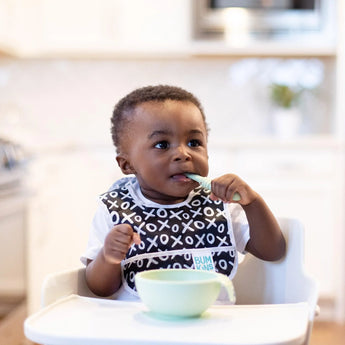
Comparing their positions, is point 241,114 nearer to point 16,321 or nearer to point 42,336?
point 16,321

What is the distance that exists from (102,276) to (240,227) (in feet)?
0.91

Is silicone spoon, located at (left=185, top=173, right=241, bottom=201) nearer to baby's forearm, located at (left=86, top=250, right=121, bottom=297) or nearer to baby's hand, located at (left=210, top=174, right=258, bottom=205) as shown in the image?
baby's hand, located at (left=210, top=174, right=258, bottom=205)

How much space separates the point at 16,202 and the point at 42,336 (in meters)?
1.55

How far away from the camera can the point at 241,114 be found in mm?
3535

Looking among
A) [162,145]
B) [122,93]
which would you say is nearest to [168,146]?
[162,145]

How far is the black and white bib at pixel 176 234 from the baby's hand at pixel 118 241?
148 millimetres

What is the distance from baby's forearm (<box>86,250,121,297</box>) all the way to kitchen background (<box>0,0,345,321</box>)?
113 centimetres

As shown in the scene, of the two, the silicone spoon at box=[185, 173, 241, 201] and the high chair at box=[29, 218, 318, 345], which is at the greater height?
the silicone spoon at box=[185, 173, 241, 201]

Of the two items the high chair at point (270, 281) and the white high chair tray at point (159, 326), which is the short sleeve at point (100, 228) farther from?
the white high chair tray at point (159, 326)

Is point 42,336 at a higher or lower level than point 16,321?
higher

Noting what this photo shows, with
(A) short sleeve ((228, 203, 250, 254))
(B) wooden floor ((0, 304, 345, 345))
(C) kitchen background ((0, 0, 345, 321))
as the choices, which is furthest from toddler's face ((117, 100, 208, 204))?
(B) wooden floor ((0, 304, 345, 345))

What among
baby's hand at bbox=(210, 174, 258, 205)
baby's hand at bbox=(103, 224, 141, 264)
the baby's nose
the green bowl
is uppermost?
the baby's nose

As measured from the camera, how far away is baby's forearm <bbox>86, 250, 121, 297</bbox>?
3.58 ft

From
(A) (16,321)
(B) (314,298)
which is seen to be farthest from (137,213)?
(A) (16,321)
